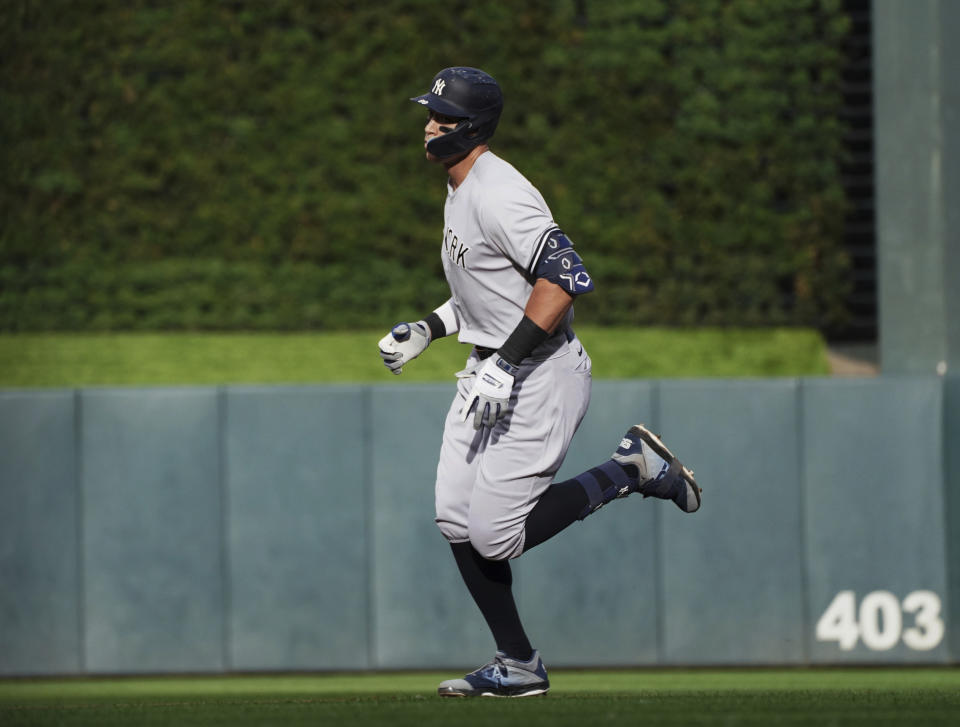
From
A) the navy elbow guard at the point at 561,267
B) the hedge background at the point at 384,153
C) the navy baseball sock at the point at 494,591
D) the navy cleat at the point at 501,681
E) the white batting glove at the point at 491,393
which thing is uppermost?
the hedge background at the point at 384,153

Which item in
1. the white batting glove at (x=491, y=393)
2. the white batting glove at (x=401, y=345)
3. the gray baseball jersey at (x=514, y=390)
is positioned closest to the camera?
the white batting glove at (x=491, y=393)

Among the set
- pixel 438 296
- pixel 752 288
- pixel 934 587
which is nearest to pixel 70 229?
pixel 438 296

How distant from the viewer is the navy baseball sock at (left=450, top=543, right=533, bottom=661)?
13.4 feet

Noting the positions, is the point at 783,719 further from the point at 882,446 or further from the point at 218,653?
the point at 218,653

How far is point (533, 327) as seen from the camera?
3.75m

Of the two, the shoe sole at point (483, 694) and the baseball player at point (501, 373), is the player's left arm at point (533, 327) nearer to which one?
the baseball player at point (501, 373)

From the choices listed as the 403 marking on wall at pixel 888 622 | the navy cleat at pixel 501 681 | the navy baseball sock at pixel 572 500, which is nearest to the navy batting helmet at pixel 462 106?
the navy baseball sock at pixel 572 500

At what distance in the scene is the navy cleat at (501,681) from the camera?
13.5ft

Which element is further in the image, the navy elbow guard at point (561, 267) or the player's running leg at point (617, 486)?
the player's running leg at point (617, 486)

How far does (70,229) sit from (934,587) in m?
5.45

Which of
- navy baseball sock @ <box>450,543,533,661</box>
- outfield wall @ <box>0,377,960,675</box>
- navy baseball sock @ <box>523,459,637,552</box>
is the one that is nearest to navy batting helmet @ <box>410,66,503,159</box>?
navy baseball sock @ <box>523,459,637,552</box>

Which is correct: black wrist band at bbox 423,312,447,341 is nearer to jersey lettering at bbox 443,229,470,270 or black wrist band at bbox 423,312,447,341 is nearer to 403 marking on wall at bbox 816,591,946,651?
jersey lettering at bbox 443,229,470,270

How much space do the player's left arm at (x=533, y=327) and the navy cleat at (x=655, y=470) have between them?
0.73 meters

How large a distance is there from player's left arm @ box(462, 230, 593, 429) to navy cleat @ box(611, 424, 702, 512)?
727mm
